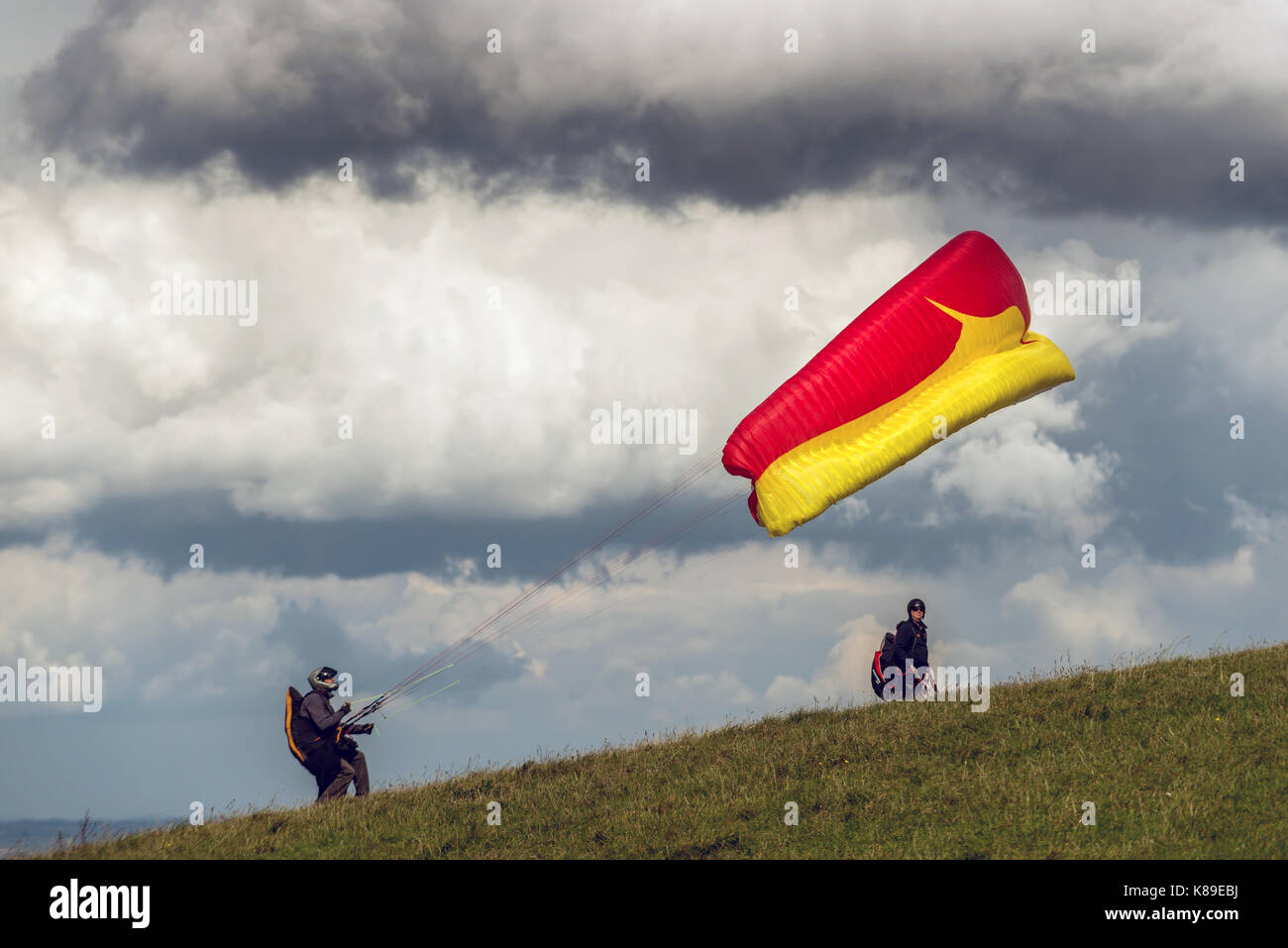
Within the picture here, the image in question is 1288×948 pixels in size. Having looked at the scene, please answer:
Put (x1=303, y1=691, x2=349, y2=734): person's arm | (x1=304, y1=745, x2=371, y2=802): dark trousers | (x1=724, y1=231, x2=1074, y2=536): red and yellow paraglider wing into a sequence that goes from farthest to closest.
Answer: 1. (x1=724, y1=231, x2=1074, y2=536): red and yellow paraglider wing
2. (x1=304, y1=745, x2=371, y2=802): dark trousers
3. (x1=303, y1=691, x2=349, y2=734): person's arm

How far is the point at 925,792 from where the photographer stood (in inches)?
643

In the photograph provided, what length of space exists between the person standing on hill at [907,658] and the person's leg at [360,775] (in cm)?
973

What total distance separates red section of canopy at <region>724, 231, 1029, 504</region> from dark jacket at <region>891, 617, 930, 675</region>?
4.01m

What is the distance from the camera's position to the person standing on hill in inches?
871

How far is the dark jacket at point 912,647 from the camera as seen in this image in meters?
22.1

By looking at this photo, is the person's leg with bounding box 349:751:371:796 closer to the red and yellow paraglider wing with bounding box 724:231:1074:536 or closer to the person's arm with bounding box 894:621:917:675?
the red and yellow paraglider wing with bounding box 724:231:1074:536

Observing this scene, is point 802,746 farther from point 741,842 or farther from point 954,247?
point 954,247

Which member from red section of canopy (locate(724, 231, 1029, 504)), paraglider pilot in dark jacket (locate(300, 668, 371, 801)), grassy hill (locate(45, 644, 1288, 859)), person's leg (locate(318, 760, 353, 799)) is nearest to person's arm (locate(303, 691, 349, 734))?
paraglider pilot in dark jacket (locate(300, 668, 371, 801))

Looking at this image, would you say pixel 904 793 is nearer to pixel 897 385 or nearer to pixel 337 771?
pixel 897 385

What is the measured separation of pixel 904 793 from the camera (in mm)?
16375

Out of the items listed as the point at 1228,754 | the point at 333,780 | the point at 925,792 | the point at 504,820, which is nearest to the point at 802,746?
the point at 925,792

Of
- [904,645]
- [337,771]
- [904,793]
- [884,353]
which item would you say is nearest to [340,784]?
[337,771]
